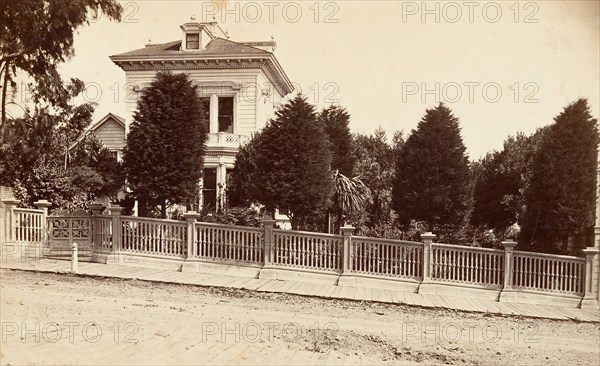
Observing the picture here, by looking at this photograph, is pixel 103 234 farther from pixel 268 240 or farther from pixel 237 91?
pixel 237 91

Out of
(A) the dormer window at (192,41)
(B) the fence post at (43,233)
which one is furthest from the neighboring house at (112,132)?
(B) the fence post at (43,233)

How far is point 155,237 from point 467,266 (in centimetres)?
805

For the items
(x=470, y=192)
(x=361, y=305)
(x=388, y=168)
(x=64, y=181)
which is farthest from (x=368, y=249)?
(x=388, y=168)

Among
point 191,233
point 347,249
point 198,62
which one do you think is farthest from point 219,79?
point 347,249

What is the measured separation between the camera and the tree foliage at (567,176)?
1352cm

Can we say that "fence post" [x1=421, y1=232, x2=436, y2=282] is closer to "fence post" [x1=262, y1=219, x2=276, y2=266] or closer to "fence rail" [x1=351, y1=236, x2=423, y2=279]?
"fence rail" [x1=351, y1=236, x2=423, y2=279]

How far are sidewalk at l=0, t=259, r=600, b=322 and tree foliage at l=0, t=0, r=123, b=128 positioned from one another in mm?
4432

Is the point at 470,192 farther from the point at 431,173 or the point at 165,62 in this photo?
the point at 165,62

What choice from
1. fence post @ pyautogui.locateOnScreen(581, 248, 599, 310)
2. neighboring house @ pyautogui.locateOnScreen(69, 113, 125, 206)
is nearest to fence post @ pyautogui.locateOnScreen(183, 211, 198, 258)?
neighboring house @ pyautogui.locateOnScreen(69, 113, 125, 206)

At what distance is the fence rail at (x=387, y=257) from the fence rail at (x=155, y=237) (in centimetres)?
453

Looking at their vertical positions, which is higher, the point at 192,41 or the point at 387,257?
the point at 192,41

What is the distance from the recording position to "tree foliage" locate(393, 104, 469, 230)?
680 inches

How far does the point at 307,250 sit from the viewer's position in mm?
12891

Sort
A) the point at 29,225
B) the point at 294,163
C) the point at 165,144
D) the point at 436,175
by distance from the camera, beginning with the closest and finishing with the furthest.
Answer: the point at 29,225 < the point at 165,144 < the point at 294,163 < the point at 436,175
